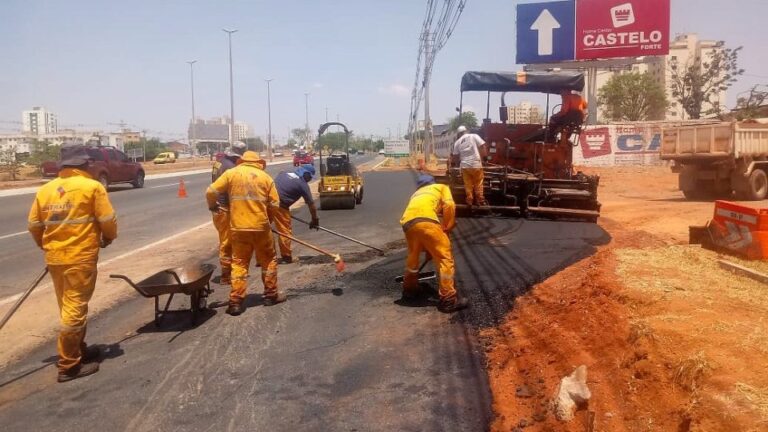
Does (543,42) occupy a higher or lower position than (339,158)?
higher

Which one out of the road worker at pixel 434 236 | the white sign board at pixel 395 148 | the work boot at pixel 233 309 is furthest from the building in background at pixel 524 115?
the white sign board at pixel 395 148

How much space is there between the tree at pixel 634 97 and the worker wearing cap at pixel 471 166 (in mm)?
44445

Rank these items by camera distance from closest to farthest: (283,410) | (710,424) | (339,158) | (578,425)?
(710,424) → (578,425) → (283,410) → (339,158)

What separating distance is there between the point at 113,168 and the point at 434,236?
20363 mm

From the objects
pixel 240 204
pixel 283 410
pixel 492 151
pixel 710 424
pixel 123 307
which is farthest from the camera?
pixel 492 151

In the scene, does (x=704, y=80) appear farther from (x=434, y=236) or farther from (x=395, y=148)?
(x=434, y=236)

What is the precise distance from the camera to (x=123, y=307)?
655 centimetres

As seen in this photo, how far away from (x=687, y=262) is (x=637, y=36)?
92.3 ft

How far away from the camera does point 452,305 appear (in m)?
5.90

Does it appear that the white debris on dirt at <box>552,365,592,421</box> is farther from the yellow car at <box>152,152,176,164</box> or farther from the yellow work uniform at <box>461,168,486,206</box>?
the yellow car at <box>152,152,176,164</box>

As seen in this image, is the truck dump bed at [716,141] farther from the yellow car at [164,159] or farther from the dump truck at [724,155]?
the yellow car at [164,159]

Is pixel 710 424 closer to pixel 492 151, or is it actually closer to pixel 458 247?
pixel 458 247

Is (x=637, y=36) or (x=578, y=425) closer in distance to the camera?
Answer: (x=578, y=425)

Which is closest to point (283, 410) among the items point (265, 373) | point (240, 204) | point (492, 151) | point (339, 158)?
point (265, 373)
